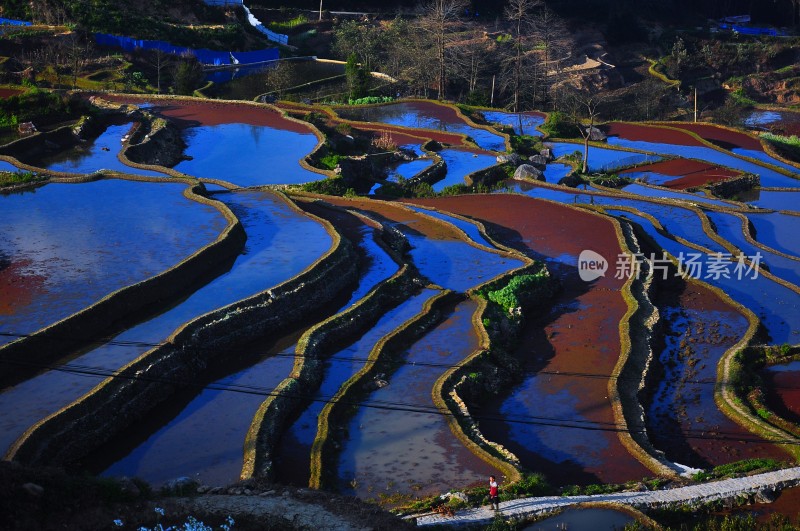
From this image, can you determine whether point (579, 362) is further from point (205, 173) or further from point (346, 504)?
point (205, 173)

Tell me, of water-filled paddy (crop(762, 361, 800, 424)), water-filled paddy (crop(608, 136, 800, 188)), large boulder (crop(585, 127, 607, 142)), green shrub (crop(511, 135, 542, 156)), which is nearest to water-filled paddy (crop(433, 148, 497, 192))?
green shrub (crop(511, 135, 542, 156))

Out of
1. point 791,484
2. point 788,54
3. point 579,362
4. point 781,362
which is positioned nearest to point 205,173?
point 579,362

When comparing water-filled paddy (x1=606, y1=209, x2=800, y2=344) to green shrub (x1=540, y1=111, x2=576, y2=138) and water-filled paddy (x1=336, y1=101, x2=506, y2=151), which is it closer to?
water-filled paddy (x1=336, y1=101, x2=506, y2=151)

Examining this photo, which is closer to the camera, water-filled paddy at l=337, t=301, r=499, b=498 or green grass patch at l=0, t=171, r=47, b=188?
water-filled paddy at l=337, t=301, r=499, b=498

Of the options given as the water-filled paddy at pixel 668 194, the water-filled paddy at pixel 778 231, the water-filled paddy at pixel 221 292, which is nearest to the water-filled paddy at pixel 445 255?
the water-filled paddy at pixel 221 292

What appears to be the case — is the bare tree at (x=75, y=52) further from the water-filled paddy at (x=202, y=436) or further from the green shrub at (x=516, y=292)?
the water-filled paddy at (x=202, y=436)

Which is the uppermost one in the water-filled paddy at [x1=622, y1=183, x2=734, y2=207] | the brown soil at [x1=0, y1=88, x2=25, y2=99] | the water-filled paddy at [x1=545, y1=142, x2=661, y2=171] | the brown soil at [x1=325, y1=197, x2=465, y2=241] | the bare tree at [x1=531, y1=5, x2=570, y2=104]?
the bare tree at [x1=531, y1=5, x2=570, y2=104]
